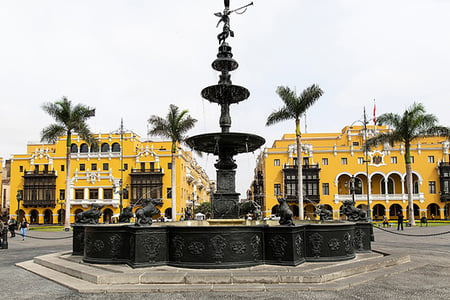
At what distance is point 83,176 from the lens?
59.0 metres

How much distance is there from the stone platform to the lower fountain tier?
12.8ft

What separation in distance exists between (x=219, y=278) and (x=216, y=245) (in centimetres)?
88

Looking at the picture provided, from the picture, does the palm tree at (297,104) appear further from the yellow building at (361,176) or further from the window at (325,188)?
the window at (325,188)

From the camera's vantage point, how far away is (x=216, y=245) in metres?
7.92

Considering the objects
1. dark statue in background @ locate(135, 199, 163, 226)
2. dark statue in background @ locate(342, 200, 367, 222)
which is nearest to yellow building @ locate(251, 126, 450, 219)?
dark statue in background @ locate(342, 200, 367, 222)

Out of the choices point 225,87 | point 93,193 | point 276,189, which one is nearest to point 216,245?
point 225,87

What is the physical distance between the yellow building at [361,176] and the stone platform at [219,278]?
4548 centimetres

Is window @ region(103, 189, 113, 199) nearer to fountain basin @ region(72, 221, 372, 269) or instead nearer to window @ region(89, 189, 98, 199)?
window @ region(89, 189, 98, 199)

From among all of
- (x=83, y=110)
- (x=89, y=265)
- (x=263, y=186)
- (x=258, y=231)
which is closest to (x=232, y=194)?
(x=258, y=231)

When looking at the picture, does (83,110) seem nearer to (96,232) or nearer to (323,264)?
(96,232)

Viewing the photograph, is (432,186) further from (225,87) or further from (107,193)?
(225,87)

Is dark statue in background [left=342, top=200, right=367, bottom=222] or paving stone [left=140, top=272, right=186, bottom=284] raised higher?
dark statue in background [left=342, top=200, right=367, bottom=222]

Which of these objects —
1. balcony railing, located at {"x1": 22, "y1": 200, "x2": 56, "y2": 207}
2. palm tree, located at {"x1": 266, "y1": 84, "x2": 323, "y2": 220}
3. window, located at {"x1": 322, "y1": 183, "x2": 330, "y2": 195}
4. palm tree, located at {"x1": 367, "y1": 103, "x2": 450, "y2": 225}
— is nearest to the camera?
palm tree, located at {"x1": 266, "y1": 84, "x2": 323, "y2": 220}

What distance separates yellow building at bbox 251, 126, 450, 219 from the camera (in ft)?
175
